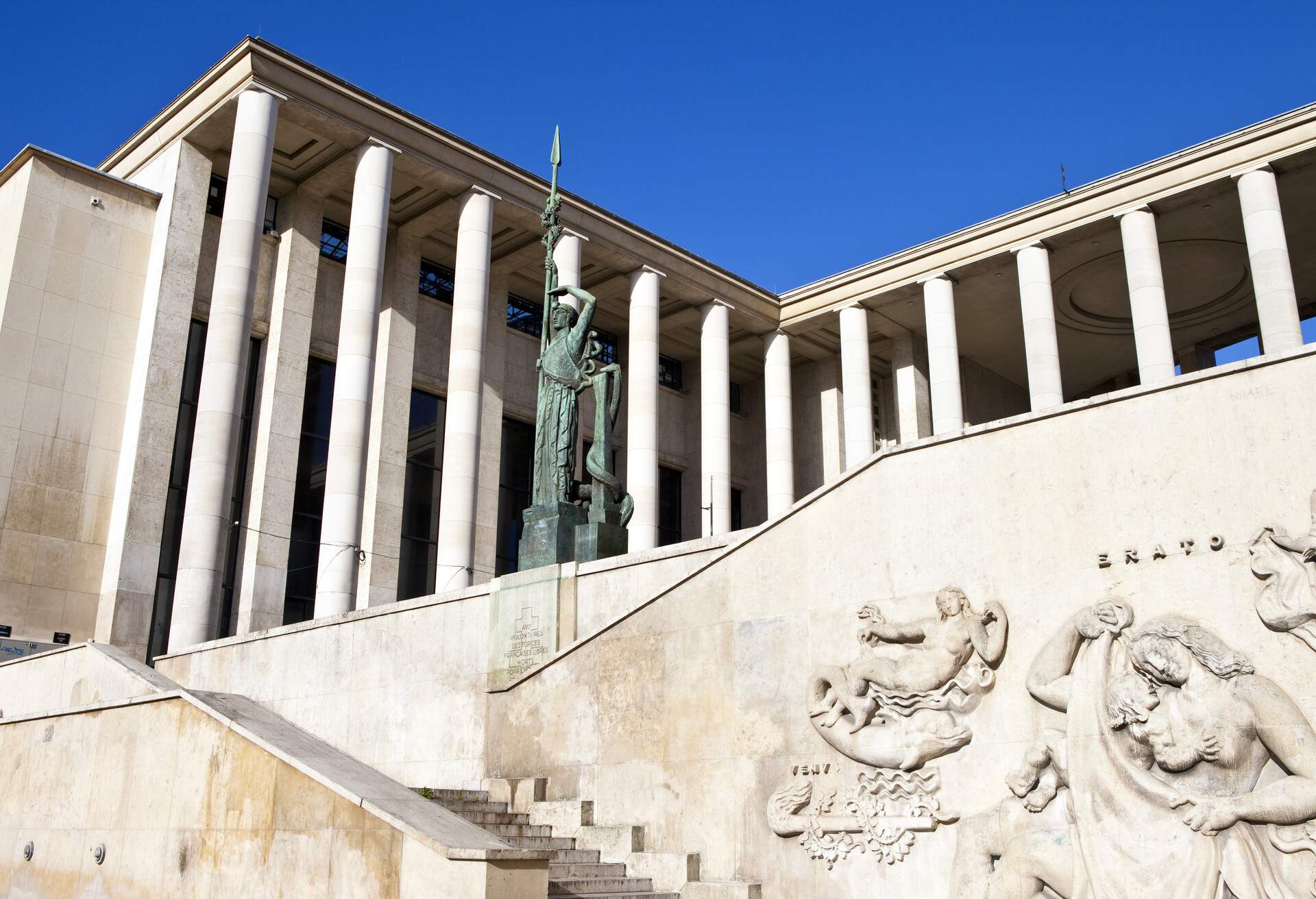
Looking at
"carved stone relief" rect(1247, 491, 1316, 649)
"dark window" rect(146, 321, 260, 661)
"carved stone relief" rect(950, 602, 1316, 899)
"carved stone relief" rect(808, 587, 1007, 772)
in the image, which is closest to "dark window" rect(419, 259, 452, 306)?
"dark window" rect(146, 321, 260, 661)

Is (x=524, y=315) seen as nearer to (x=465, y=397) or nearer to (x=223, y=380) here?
(x=465, y=397)

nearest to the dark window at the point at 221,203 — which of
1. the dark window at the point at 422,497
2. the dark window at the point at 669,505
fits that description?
the dark window at the point at 422,497

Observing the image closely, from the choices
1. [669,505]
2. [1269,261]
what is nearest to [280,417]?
[669,505]

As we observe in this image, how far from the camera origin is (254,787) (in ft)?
36.2

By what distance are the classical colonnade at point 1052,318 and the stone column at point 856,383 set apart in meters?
0.02

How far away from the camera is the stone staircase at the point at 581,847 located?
11141 mm

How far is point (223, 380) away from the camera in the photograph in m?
23.9

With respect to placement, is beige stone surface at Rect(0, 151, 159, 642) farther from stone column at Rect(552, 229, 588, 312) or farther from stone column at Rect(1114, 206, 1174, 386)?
stone column at Rect(1114, 206, 1174, 386)

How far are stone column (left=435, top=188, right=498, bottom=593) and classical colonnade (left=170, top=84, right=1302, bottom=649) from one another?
35 millimetres

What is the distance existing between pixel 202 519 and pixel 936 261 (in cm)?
2074

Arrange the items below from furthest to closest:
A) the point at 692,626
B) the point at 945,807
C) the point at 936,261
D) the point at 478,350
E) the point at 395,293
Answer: the point at 936,261 → the point at 395,293 → the point at 478,350 → the point at 692,626 → the point at 945,807

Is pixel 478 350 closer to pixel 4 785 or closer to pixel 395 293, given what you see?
pixel 395 293

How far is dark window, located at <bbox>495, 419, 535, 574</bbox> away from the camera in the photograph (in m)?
31.2

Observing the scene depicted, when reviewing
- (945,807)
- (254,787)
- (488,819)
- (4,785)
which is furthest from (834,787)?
(4,785)
